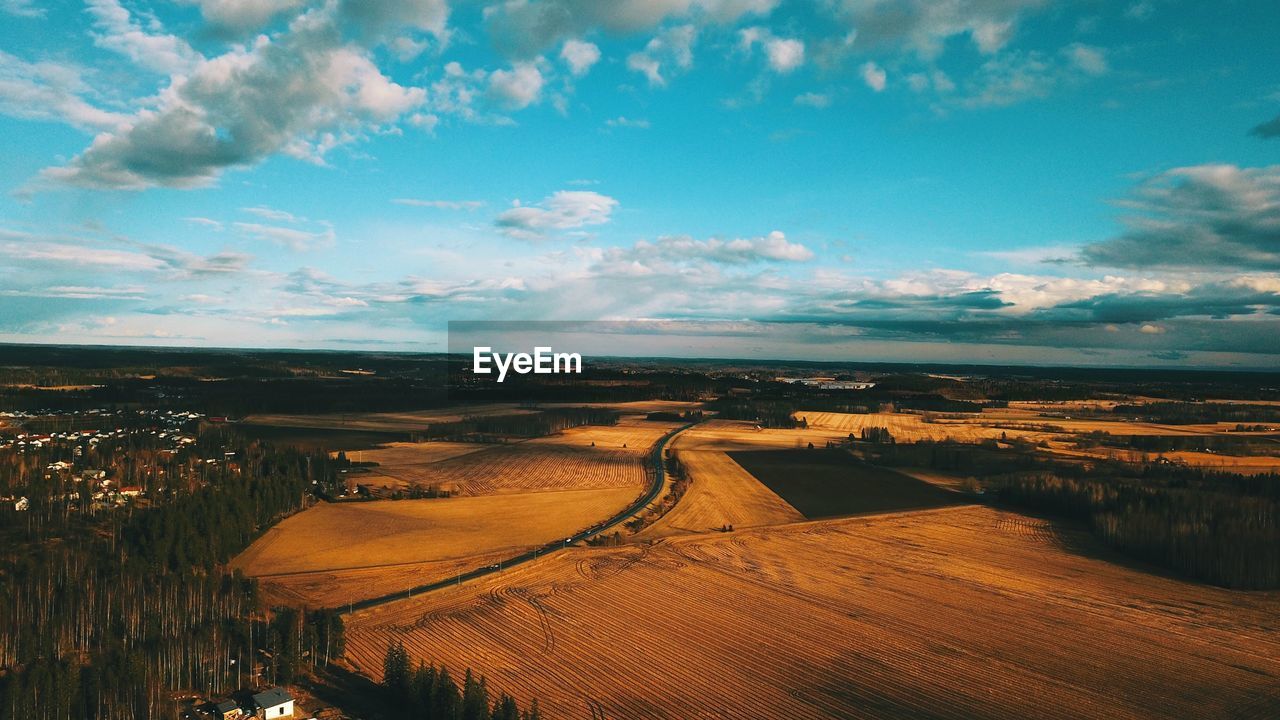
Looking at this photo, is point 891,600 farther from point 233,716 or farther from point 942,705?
point 233,716

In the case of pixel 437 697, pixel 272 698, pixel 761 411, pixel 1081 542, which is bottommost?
pixel 1081 542

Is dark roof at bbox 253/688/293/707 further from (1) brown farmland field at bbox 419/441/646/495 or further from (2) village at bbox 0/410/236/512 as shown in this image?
(1) brown farmland field at bbox 419/441/646/495

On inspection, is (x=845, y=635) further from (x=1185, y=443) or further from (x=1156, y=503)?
(x=1185, y=443)

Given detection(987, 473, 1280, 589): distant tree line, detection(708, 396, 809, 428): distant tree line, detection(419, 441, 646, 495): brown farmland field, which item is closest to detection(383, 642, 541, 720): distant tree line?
detection(419, 441, 646, 495): brown farmland field

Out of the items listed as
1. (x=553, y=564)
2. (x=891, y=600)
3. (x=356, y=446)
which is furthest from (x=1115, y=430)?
(x=356, y=446)

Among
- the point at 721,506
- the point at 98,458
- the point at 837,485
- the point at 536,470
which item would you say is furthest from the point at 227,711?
the point at 98,458

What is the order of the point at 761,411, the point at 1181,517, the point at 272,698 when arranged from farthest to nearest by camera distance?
the point at 761,411
the point at 1181,517
the point at 272,698
